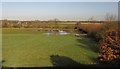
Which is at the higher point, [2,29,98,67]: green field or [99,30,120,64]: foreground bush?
[99,30,120,64]: foreground bush

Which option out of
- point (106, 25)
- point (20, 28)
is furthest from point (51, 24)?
point (106, 25)

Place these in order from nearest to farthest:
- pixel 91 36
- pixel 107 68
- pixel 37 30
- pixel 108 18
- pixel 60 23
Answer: pixel 107 68 → pixel 108 18 → pixel 91 36 → pixel 37 30 → pixel 60 23

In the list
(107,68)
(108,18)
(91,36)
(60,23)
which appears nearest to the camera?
(107,68)

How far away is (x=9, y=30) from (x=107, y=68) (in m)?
28.6

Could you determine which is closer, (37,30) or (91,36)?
(91,36)

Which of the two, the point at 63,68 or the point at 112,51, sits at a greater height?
the point at 112,51

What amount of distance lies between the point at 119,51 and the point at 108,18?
35.9 feet

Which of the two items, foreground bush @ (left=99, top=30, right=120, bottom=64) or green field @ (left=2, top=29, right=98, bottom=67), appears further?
green field @ (left=2, top=29, right=98, bottom=67)

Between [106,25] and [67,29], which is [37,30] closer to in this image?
[67,29]

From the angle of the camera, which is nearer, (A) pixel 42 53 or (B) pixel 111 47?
(B) pixel 111 47

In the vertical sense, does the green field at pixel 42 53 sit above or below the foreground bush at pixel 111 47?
below

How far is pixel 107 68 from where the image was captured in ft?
15.4

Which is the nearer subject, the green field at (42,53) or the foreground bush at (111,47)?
the foreground bush at (111,47)

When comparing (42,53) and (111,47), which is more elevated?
(111,47)
